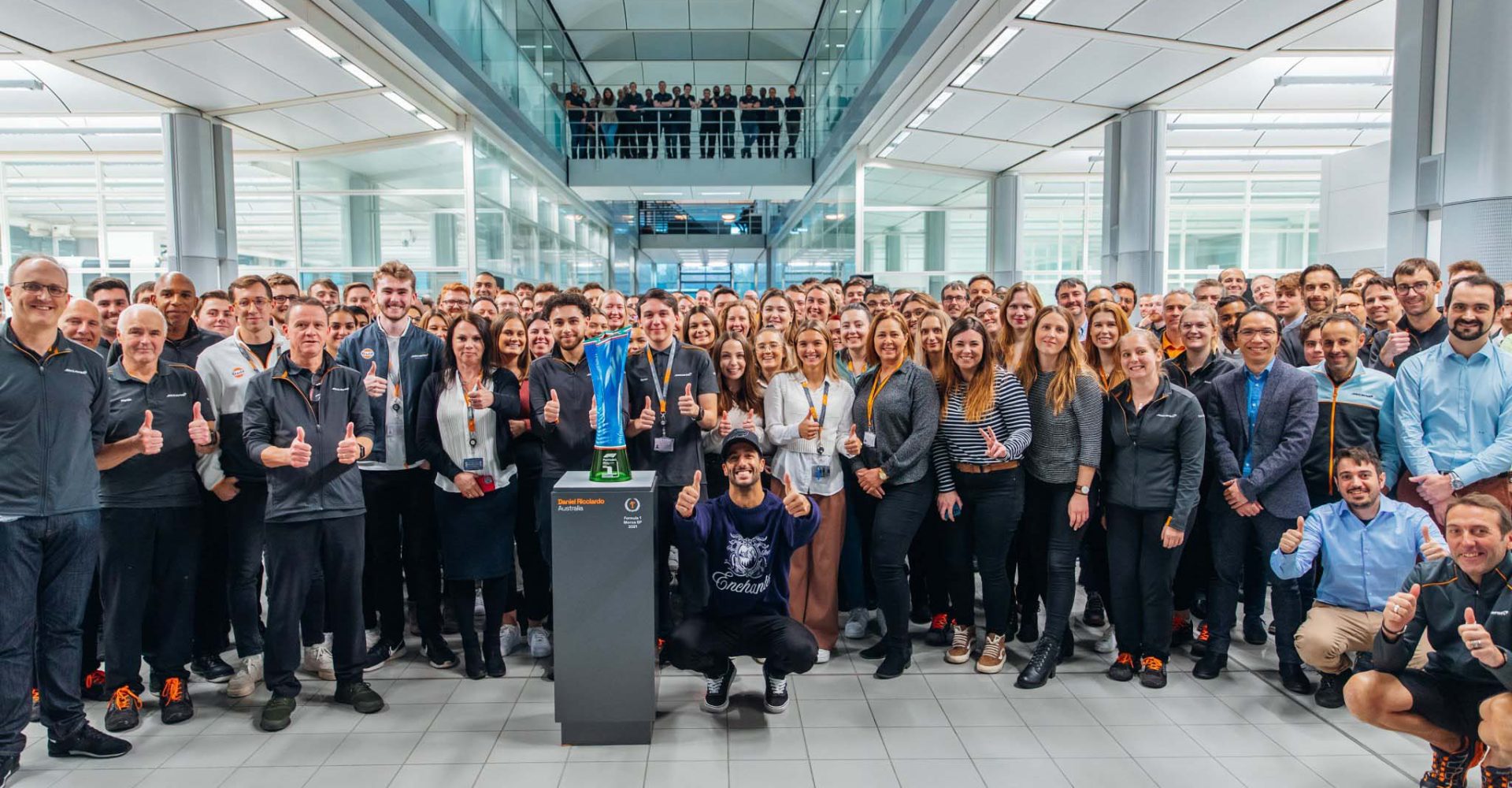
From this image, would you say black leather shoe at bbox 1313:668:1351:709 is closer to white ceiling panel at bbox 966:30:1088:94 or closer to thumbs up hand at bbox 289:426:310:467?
thumbs up hand at bbox 289:426:310:467

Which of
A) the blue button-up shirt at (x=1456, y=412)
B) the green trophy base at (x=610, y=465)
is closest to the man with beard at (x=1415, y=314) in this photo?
the blue button-up shirt at (x=1456, y=412)

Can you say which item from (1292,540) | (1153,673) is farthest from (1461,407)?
(1153,673)

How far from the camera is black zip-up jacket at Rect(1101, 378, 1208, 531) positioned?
12.9 ft

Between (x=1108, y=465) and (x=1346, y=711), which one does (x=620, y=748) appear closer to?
(x=1108, y=465)

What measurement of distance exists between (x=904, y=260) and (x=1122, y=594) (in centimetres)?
978

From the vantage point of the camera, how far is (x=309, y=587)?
12.2 feet

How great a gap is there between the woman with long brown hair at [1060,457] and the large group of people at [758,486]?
2 centimetres

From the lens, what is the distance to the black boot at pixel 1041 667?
4.04m

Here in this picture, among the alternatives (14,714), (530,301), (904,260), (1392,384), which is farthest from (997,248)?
(14,714)

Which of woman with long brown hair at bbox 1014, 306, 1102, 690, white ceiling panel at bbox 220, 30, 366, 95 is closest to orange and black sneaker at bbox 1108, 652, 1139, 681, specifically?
woman with long brown hair at bbox 1014, 306, 1102, 690

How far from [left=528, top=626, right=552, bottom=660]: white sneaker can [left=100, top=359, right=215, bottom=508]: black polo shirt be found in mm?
1706

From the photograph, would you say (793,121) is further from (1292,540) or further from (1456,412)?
(1292,540)

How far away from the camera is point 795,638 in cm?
361

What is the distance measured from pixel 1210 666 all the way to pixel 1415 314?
88.2 inches
